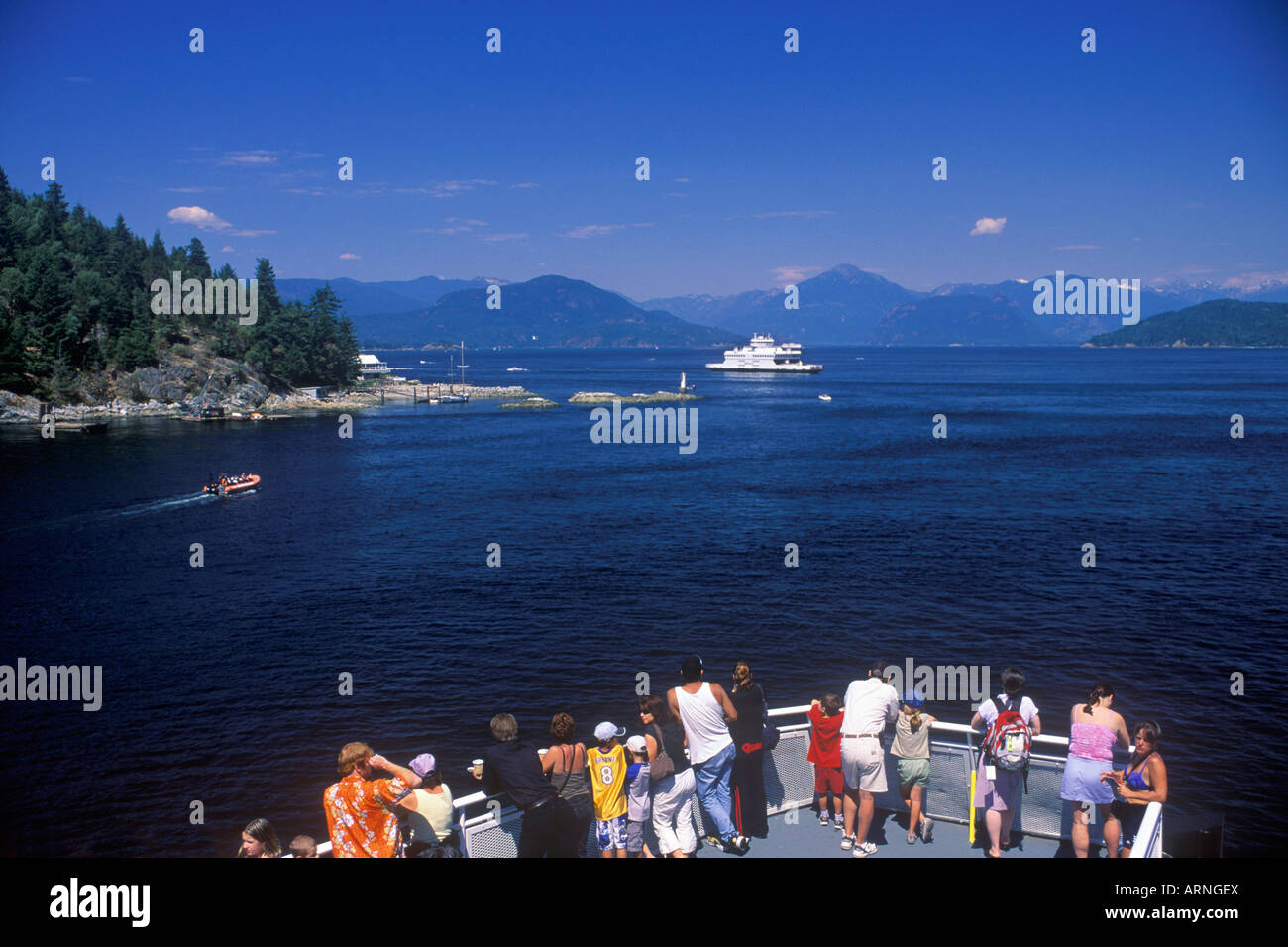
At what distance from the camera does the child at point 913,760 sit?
1127 centimetres

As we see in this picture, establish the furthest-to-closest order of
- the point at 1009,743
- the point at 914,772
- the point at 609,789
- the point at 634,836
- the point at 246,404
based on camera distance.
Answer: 1. the point at 246,404
2. the point at 914,772
3. the point at 1009,743
4. the point at 634,836
5. the point at 609,789

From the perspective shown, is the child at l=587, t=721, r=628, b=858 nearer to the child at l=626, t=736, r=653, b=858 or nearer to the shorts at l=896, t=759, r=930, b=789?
the child at l=626, t=736, r=653, b=858

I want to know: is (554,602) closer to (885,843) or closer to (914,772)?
(885,843)

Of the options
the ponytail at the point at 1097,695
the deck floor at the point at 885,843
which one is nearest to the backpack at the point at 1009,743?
the ponytail at the point at 1097,695

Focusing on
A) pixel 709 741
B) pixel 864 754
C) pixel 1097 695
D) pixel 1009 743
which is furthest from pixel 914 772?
pixel 709 741

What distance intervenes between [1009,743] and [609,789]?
494 cm

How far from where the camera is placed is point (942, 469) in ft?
237

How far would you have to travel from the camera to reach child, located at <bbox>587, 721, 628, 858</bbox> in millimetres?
10031

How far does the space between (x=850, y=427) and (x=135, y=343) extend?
9627 cm

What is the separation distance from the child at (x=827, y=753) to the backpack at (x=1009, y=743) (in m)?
1.83

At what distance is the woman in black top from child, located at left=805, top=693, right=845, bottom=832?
0.86m

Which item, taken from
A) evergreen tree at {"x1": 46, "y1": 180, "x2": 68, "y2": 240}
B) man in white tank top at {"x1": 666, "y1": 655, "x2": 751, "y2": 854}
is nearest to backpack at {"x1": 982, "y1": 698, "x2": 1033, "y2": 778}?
man in white tank top at {"x1": 666, "y1": 655, "x2": 751, "y2": 854}

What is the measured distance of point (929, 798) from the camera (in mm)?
11719
